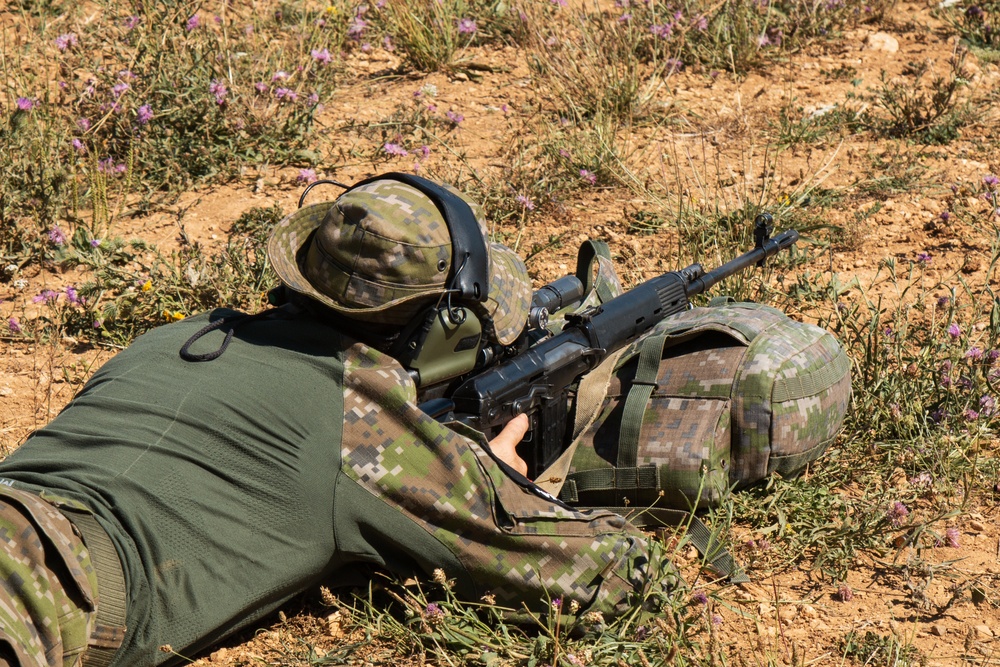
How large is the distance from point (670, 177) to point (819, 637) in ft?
10.7

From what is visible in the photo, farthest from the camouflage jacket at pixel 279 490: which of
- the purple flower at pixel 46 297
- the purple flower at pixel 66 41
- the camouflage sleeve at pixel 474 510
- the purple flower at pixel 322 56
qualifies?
the purple flower at pixel 66 41

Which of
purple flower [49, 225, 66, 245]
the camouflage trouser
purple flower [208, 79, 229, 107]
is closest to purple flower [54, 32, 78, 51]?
purple flower [208, 79, 229, 107]

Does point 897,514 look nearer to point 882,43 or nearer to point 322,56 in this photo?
point 322,56

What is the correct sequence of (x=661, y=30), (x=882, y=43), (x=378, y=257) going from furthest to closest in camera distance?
(x=882, y=43)
(x=661, y=30)
(x=378, y=257)

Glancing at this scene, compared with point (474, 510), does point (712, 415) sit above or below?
below

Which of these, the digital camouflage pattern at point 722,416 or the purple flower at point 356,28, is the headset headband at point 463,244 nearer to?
the digital camouflage pattern at point 722,416

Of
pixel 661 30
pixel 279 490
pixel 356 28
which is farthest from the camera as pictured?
pixel 356 28

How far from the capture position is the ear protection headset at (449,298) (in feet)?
10.4

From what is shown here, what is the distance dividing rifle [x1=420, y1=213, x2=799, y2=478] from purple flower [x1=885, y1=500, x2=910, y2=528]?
115 centimetres

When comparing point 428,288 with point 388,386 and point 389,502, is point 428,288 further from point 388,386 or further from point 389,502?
point 389,502

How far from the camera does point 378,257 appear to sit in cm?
308

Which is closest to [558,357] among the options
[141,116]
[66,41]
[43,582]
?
[43,582]

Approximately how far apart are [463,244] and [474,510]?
0.79 meters

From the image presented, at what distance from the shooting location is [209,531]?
2.85m
